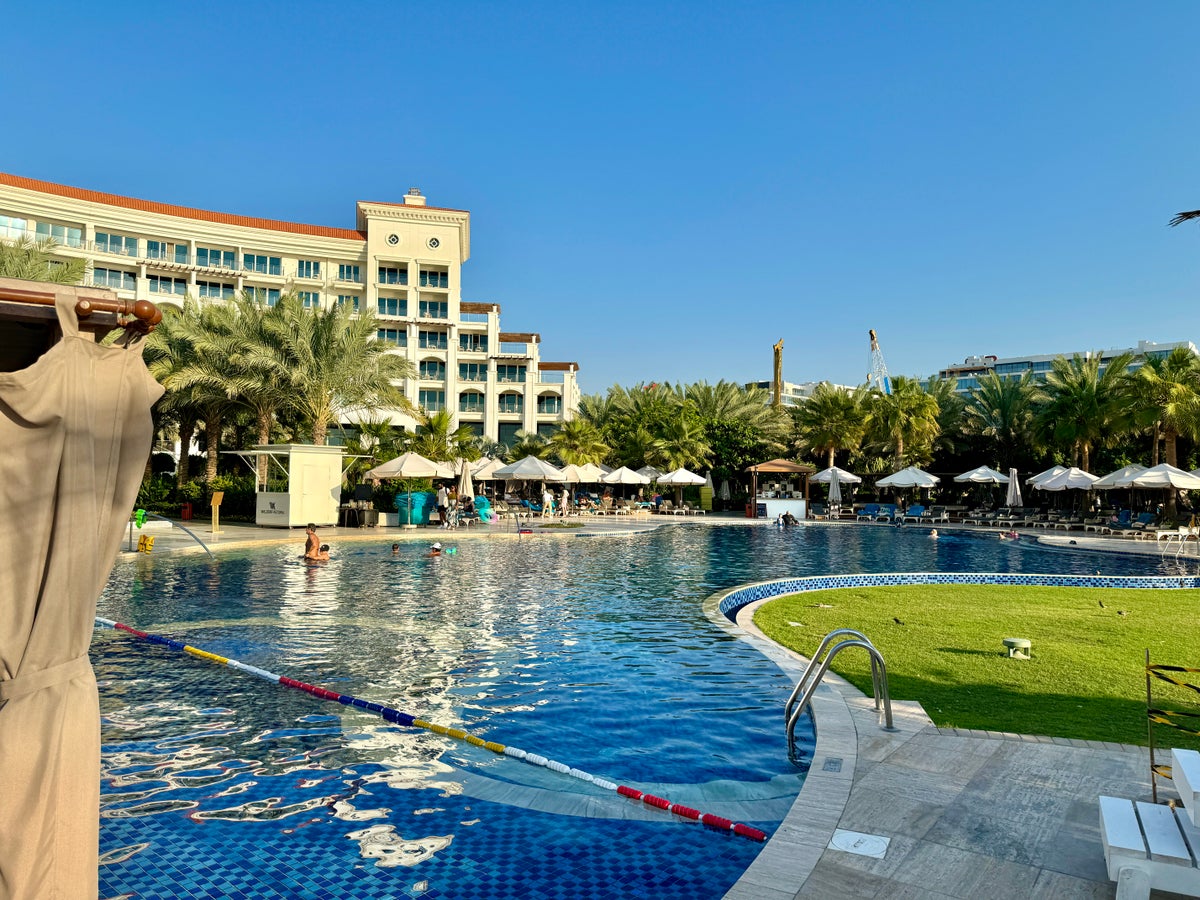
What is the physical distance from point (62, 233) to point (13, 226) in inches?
90.4

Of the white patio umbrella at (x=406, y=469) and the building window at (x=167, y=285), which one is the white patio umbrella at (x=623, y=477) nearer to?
the white patio umbrella at (x=406, y=469)

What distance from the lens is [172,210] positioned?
5059cm

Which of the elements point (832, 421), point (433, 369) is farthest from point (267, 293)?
point (832, 421)

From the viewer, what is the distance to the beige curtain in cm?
220

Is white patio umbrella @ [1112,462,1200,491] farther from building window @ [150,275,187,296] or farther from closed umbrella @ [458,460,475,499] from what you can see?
building window @ [150,275,187,296]

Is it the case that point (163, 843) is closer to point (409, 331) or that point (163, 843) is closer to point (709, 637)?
point (709, 637)

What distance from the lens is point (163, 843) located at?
447 centimetres

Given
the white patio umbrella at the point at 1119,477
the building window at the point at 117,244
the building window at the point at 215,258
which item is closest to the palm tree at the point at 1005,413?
the white patio umbrella at the point at 1119,477

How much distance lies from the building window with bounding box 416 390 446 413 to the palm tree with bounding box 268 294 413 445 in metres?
26.2

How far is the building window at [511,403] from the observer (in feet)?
196

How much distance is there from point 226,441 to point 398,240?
22793 millimetres

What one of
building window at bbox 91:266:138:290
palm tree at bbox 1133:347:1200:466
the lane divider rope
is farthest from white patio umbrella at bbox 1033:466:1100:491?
building window at bbox 91:266:138:290

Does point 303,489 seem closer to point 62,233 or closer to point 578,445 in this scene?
point 578,445

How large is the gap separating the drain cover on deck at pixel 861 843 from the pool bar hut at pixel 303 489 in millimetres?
22875
